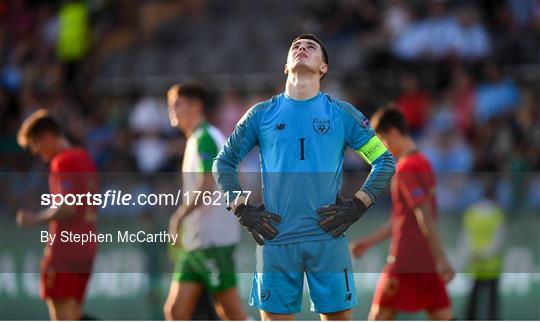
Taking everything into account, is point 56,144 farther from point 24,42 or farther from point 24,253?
point 24,42

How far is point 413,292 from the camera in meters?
10.6

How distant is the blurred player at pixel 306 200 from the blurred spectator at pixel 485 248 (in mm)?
2850

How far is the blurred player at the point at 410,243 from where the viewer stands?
1045 centimetres

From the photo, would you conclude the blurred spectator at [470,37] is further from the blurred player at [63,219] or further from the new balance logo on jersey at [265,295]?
the new balance logo on jersey at [265,295]

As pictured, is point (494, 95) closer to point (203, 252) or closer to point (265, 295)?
point (203, 252)

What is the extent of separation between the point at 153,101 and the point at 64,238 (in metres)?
8.88

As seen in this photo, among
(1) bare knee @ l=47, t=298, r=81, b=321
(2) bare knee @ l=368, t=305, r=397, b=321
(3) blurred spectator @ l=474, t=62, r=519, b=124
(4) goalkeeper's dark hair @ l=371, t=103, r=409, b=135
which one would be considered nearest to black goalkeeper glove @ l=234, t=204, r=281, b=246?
(4) goalkeeper's dark hair @ l=371, t=103, r=409, b=135

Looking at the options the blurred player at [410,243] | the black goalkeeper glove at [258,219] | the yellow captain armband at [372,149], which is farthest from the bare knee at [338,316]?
the blurred player at [410,243]

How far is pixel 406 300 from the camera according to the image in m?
10.6

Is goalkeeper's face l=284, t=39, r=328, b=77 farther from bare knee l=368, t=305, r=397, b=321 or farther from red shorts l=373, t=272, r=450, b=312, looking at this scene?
bare knee l=368, t=305, r=397, b=321

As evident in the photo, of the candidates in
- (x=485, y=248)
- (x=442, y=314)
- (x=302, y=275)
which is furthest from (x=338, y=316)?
(x=485, y=248)

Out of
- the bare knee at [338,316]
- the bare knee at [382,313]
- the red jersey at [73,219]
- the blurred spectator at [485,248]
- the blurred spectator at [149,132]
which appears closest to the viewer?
the bare knee at [338,316]

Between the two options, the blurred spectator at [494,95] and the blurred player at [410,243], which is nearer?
the blurred player at [410,243]

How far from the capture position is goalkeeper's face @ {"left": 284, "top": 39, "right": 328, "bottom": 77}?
28.1 feet
